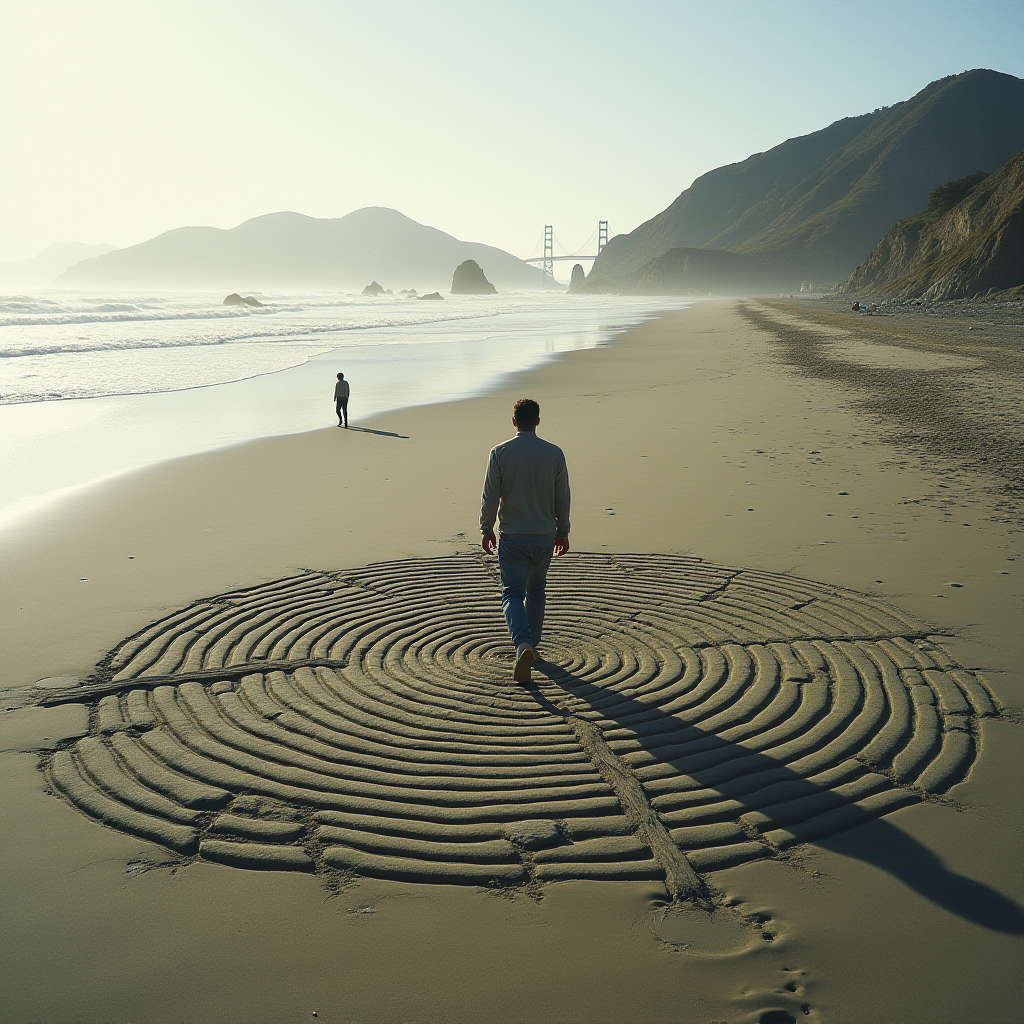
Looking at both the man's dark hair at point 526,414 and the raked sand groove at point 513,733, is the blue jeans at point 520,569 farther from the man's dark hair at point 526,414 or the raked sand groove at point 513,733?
the man's dark hair at point 526,414

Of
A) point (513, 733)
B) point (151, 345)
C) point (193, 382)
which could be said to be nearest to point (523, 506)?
point (513, 733)

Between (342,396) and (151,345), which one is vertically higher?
(342,396)

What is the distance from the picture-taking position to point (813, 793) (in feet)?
13.2

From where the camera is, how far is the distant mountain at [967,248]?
2018 inches

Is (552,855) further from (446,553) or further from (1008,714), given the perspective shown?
(446,553)

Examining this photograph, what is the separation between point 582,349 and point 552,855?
29467mm

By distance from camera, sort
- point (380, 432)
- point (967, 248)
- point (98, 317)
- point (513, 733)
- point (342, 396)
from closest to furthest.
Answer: point (513, 733) → point (380, 432) → point (342, 396) → point (98, 317) → point (967, 248)

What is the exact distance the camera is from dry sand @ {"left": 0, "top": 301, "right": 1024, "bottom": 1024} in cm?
298

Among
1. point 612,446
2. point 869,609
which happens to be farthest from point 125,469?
point 869,609

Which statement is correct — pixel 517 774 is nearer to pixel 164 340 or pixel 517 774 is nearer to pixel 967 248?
pixel 164 340

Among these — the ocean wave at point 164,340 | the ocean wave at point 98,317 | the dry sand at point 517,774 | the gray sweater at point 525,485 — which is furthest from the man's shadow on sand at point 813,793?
the ocean wave at point 98,317

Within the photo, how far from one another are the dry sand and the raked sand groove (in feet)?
0.08

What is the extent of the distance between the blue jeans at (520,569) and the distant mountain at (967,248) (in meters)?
53.8

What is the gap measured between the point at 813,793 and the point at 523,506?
2423 millimetres
